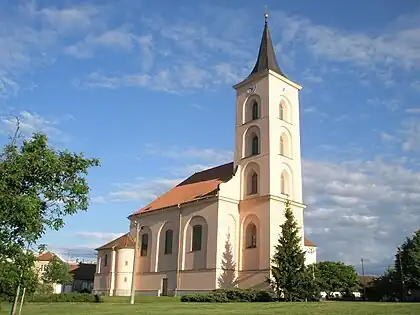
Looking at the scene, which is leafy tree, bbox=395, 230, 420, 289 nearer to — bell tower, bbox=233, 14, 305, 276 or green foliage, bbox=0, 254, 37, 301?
bell tower, bbox=233, 14, 305, 276

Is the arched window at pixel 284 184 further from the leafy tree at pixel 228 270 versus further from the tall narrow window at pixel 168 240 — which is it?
the tall narrow window at pixel 168 240

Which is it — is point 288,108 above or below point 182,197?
above

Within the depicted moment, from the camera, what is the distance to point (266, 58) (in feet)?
168

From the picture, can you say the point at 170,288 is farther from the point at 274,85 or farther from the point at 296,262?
the point at 274,85

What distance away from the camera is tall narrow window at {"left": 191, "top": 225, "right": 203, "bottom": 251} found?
45656 millimetres

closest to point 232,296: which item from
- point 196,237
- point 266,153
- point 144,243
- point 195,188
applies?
point 196,237

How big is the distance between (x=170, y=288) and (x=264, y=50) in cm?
2742

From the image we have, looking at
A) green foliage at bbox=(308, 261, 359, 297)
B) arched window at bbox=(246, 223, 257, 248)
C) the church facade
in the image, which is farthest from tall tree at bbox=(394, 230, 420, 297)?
arched window at bbox=(246, 223, 257, 248)

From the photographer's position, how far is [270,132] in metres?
46.6

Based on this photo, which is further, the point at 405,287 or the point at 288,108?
the point at 405,287

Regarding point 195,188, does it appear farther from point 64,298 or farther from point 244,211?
point 64,298

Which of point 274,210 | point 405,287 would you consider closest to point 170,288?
point 274,210

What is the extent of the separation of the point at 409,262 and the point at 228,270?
29.3 meters

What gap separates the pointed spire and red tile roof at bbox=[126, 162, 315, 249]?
10950 mm
